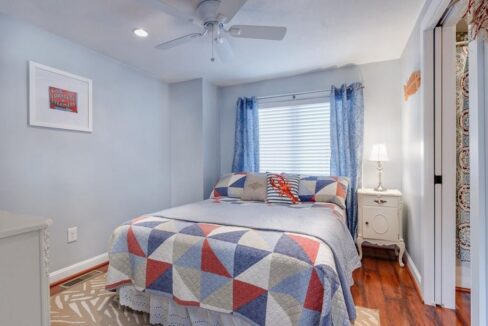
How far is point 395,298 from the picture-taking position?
1979 millimetres

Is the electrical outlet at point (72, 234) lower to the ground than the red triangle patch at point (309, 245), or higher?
lower

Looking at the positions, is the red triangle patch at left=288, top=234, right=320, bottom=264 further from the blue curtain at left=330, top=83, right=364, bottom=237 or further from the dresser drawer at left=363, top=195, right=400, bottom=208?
the blue curtain at left=330, top=83, right=364, bottom=237

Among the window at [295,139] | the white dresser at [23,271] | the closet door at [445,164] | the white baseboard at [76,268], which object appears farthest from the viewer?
the window at [295,139]

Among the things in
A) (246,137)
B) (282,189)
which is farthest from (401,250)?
(246,137)

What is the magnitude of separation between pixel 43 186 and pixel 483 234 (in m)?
2.97

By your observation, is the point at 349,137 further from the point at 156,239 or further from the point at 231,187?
the point at 156,239

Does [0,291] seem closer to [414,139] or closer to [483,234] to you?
[483,234]

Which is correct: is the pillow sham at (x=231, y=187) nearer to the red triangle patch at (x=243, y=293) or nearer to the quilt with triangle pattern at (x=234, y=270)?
the quilt with triangle pattern at (x=234, y=270)

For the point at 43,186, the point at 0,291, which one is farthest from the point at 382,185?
the point at 43,186

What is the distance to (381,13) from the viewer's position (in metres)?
2.01

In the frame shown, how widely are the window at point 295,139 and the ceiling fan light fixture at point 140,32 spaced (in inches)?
70.6

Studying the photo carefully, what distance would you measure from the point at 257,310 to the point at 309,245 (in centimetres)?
43

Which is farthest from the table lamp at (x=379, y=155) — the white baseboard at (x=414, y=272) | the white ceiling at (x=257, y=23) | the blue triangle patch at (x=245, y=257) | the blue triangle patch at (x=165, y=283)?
the blue triangle patch at (x=165, y=283)

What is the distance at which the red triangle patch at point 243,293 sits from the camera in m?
1.35
